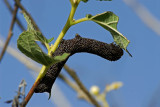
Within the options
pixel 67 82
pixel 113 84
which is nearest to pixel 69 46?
pixel 67 82

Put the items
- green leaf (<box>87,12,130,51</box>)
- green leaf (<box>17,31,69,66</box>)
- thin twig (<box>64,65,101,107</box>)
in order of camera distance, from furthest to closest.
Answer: thin twig (<box>64,65,101,107</box>), green leaf (<box>87,12,130,51</box>), green leaf (<box>17,31,69,66</box>)

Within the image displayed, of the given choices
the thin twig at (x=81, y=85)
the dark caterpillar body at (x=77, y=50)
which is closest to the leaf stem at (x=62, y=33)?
the dark caterpillar body at (x=77, y=50)

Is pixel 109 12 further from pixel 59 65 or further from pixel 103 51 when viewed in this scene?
pixel 59 65

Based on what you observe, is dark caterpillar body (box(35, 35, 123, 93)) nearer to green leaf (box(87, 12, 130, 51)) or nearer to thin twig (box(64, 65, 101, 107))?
green leaf (box(87, 12, 130, 51))

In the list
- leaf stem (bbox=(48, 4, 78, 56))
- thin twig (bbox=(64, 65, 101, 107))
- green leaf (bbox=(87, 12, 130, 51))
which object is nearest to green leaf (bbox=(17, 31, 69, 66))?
leaf stem (bbox=(48, 4, 78, 56))

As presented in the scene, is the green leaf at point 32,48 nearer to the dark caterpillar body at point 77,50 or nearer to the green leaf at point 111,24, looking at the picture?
the dark caterpillar body at point 77,50

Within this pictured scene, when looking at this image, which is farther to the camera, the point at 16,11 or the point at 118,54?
the point at 16,11
